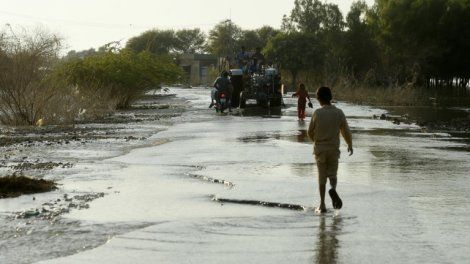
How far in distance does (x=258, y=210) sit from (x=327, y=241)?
240 cm

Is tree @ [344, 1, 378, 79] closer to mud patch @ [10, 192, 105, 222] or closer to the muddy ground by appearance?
the muddy ground

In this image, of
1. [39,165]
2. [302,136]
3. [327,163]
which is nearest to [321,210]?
[327,163]

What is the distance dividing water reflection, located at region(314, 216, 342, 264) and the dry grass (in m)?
4.73

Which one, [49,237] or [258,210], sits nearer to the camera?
[49,237]

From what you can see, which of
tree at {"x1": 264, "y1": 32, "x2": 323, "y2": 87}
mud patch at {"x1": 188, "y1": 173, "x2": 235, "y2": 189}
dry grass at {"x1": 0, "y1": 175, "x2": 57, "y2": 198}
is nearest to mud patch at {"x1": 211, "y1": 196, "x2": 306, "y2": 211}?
mud patch at {"x1": 188, "y1": 173, "x2": 235, "y2": 189}

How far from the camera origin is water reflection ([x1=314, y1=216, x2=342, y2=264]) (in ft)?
28.6

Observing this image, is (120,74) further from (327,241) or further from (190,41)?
(190,41)

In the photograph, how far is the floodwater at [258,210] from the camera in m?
9.02

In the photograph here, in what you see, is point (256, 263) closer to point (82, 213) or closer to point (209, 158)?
point (82, 213)

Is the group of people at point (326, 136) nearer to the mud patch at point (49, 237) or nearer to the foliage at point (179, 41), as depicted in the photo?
the mud patch at point (49, 237)

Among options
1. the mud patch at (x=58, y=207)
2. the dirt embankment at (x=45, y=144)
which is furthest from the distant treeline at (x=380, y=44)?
the mud patch at (x=58, y=207)

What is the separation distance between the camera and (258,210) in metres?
11.8

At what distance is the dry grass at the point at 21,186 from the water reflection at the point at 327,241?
15.5 ft

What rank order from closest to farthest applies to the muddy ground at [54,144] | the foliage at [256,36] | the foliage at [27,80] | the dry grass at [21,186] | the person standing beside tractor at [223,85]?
the muddy ground at [54,144]
the dry grass at [21,186]
the foliage at [27,80]
the person standing beside tractor at [223,85]
the foliage at [256,36]
